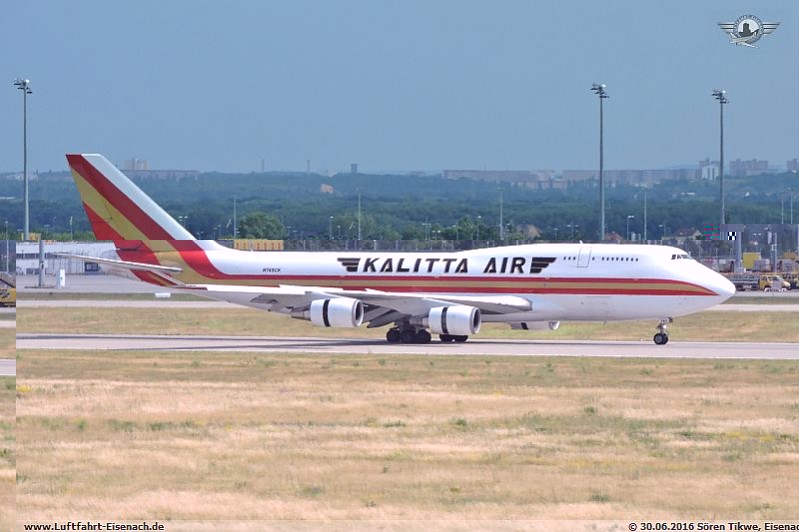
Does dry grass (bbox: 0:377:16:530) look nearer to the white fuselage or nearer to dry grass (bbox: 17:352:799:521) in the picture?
dry grass (bbox: 17:352:799:521)

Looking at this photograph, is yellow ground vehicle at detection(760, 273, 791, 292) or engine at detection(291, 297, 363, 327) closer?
engine at detection(291, 297, 363, 327)

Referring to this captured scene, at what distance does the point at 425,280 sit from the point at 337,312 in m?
4.47

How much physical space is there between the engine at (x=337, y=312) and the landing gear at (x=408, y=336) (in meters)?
2.03

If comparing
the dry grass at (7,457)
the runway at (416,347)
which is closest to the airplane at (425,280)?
the runway at (416,347)

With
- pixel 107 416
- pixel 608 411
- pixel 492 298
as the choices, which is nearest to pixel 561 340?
pixel 492 298

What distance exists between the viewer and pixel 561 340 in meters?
55.5

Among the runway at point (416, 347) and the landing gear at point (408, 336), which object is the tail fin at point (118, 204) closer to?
the runway at point (416, 347)

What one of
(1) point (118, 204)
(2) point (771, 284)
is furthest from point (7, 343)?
(2) point (771, 284)

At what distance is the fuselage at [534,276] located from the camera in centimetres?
5122

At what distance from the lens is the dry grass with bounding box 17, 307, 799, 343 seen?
194 ft

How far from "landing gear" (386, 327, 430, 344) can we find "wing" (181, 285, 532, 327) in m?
0.55

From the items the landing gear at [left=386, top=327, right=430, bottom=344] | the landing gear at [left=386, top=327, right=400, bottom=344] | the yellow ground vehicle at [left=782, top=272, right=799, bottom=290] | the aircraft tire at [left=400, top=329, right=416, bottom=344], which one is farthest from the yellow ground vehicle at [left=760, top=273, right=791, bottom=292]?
the landing gear at [left=386, top=327, right=400, bottom=344]

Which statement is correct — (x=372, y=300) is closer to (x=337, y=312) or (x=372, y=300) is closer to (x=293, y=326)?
(x=337, y=312)

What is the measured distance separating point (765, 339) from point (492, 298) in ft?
42.2
